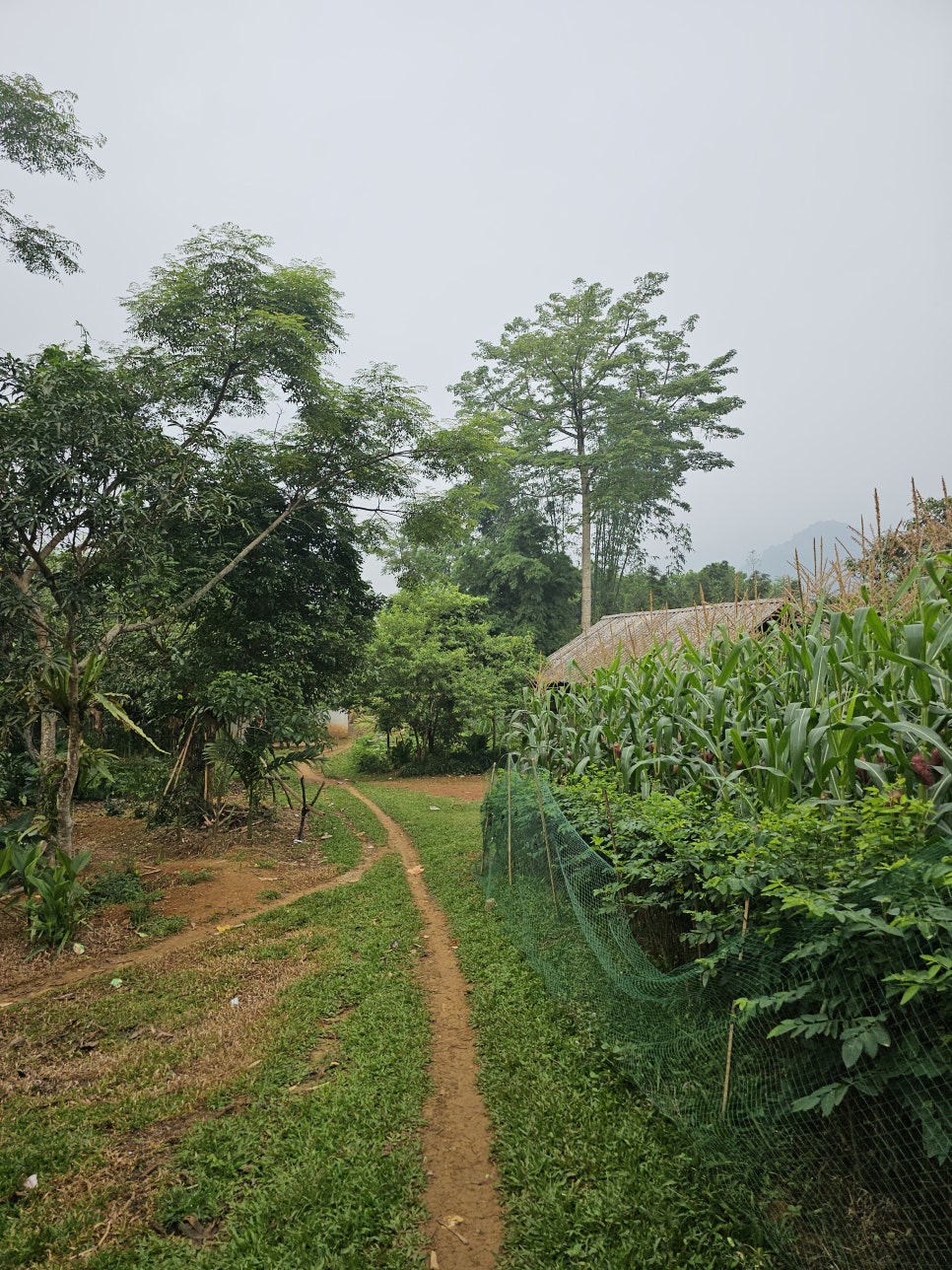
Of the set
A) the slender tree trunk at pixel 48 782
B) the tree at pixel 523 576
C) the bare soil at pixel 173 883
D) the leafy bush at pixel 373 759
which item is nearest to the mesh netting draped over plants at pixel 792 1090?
the bare soil at pixel 173 883

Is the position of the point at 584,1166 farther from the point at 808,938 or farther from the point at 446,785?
the point at 446,785

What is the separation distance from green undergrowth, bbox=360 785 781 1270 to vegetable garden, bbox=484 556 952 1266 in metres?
0.13

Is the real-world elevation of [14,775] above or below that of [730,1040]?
above

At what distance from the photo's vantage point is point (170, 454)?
23.4 ft

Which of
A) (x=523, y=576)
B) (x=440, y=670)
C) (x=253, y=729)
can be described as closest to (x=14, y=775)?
(x=253, y=729)

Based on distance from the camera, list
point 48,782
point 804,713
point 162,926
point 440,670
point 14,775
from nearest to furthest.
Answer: point 804,713 < point 162,926 < point 48,782 < point 14,775 < point 440,670

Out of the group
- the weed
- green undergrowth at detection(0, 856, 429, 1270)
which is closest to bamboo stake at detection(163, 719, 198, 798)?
the weed

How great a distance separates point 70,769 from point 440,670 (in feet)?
40.8

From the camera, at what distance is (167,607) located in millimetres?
8234

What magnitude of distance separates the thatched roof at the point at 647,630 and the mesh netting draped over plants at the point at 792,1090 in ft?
8.74

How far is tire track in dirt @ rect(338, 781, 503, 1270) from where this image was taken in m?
2.42

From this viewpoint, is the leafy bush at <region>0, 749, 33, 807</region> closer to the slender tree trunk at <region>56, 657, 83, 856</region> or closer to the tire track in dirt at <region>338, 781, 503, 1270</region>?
the slender tree trunk at <region>56, 657, 83, 856</region>

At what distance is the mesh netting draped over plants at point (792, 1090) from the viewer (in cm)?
190

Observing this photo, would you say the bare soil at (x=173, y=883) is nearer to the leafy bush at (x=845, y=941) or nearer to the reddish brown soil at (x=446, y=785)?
the reddish brown soil at (x=446, y=785)
